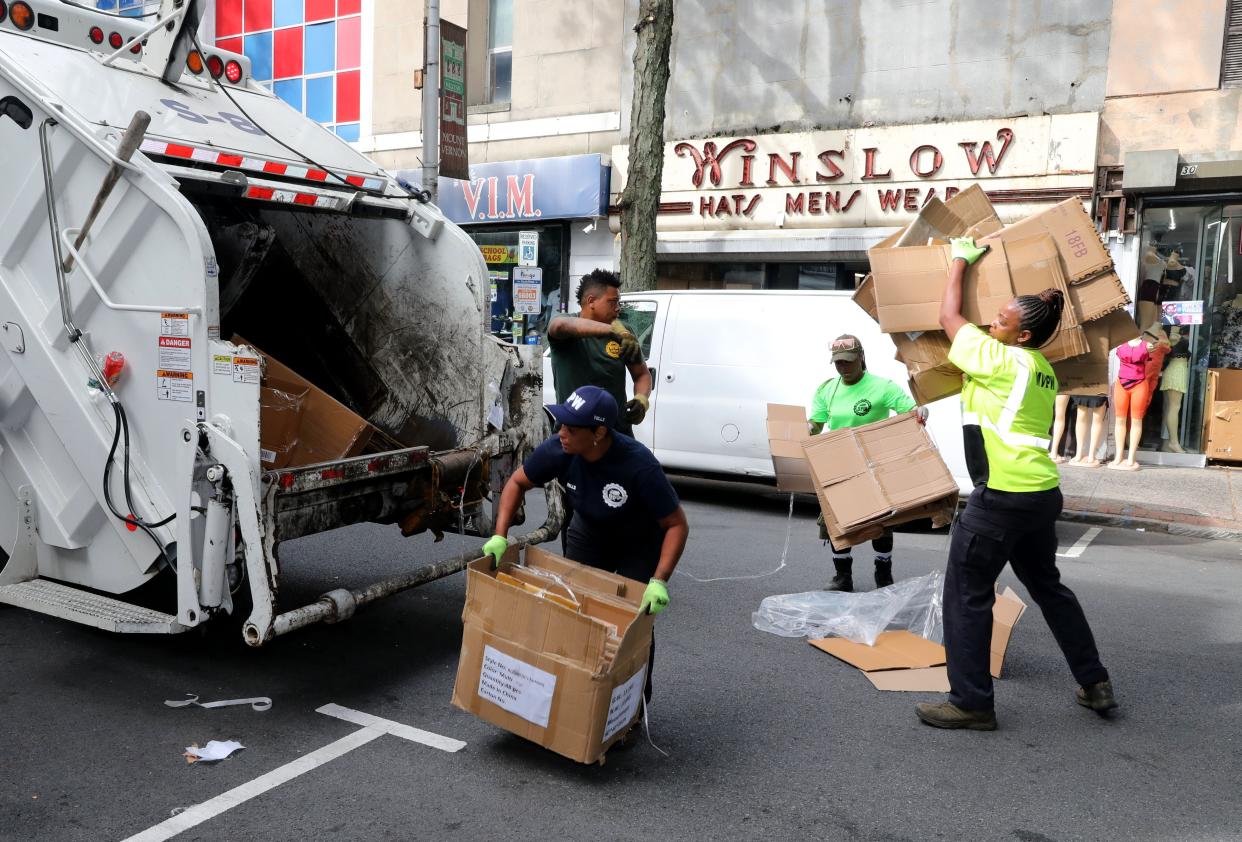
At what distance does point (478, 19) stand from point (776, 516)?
11.1 meters

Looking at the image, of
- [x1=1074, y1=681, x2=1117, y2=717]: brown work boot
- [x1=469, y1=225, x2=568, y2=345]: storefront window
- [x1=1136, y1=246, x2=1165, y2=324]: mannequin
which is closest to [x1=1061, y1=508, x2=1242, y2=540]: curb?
[x1=1136, y1=246, x2=1165, y2=324]: mannequin

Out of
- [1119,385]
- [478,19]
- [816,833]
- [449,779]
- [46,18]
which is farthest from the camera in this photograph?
[478,19]

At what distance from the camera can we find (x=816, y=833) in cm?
331

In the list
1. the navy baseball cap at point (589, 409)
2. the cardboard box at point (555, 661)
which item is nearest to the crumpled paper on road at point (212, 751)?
the cardboard box at point (555, 661)

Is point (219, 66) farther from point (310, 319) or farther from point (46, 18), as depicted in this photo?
point (310, 319)

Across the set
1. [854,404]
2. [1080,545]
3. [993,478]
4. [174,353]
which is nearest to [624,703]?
[993,478]

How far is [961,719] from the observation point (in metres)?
4.14

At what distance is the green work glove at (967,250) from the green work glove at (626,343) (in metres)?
1.77

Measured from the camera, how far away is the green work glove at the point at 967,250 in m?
4.20

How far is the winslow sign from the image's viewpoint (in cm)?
1195

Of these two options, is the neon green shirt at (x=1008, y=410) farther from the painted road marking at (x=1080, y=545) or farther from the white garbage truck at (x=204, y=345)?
the painted road marking at (x=1080, y=545)

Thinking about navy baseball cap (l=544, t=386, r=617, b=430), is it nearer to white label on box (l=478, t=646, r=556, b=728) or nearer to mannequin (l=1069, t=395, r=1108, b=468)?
white label on box (l=478, t=646, r=556, b=728)

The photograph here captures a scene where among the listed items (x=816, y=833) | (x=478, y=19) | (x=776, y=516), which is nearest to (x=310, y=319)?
(x=816, y=833)

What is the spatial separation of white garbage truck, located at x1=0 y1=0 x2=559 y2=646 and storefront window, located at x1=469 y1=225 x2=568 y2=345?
943cm
